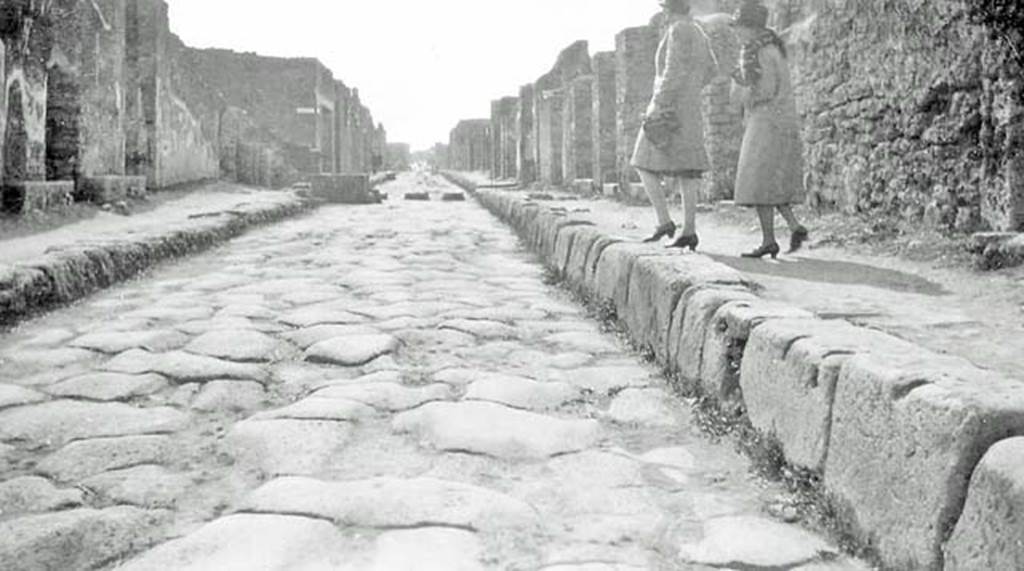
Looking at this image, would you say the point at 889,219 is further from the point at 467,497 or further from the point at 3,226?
the point at 3,226

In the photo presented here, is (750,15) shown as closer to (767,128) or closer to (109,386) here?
(767,128)

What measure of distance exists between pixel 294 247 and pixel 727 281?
5.55 m

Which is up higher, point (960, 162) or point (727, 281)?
point (960, 162)

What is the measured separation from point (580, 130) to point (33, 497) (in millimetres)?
17738

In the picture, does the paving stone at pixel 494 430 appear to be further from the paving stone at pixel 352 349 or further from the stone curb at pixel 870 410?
the paving stone at pixel 352 349

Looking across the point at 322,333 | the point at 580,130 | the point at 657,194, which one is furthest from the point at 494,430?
the point at 580,130

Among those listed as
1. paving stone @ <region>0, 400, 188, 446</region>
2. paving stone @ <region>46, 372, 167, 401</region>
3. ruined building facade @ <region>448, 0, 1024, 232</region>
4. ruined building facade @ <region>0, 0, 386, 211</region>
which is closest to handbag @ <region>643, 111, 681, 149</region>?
ruined building facade @ <region>448, 0, 1024, 232</region>

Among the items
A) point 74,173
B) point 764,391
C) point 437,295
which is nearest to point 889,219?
point 437,295

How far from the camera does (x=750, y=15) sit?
17.6ft

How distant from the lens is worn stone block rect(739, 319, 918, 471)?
81.3 inches

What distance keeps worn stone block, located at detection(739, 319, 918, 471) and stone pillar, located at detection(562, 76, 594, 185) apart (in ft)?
54.8

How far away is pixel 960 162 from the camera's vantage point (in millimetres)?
5570

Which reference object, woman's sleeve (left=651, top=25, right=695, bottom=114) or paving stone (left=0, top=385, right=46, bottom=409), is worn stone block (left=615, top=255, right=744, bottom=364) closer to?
woman's sleeve (left=651, top=25, right=695, bottom=114)

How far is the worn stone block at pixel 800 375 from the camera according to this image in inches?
81.3
